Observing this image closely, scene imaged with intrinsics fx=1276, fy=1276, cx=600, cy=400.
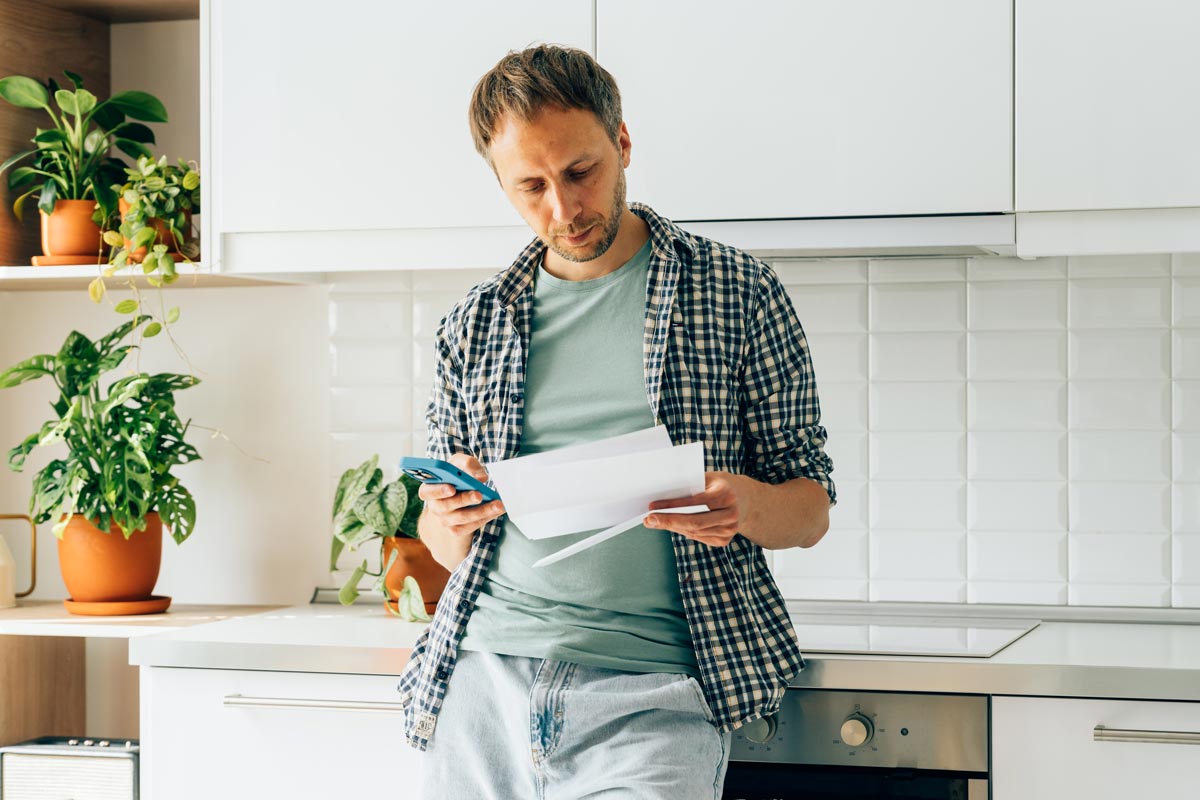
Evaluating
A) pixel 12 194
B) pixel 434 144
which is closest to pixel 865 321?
pixel 434 144

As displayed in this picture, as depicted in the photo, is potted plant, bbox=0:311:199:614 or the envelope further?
potted plant, bbox=0:311:199:614

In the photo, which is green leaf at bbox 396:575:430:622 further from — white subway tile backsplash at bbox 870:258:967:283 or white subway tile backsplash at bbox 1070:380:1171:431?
white subway tile backsplash at bbox 1070:380:1171:431

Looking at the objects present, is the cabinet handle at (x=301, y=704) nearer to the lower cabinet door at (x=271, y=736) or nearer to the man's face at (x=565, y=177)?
the lower cabinet door at (x=271, y=736)

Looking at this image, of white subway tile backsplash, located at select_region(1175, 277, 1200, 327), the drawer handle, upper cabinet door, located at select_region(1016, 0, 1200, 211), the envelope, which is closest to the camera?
the envelope

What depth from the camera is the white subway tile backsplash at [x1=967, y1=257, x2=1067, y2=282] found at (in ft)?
7.03

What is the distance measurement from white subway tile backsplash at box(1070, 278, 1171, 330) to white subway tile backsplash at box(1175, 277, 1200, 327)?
0.02m

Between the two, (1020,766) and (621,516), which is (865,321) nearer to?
(1020,766)

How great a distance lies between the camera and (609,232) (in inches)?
59.2

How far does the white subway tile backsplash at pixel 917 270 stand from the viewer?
2.17m

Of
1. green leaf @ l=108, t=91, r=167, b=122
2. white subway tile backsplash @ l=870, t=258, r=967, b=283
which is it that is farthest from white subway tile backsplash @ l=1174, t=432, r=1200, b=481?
green leaf @ l=108, t=91, r=167, b=122

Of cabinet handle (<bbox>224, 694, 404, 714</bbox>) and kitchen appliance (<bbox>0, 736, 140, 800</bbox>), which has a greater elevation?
cabinet handle (<bbox>224, 694, 404, 714</bbox>)

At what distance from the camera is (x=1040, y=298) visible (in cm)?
215

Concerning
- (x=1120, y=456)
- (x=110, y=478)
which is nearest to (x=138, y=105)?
(x=110, y=478)

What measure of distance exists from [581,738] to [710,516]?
31 centimetres
